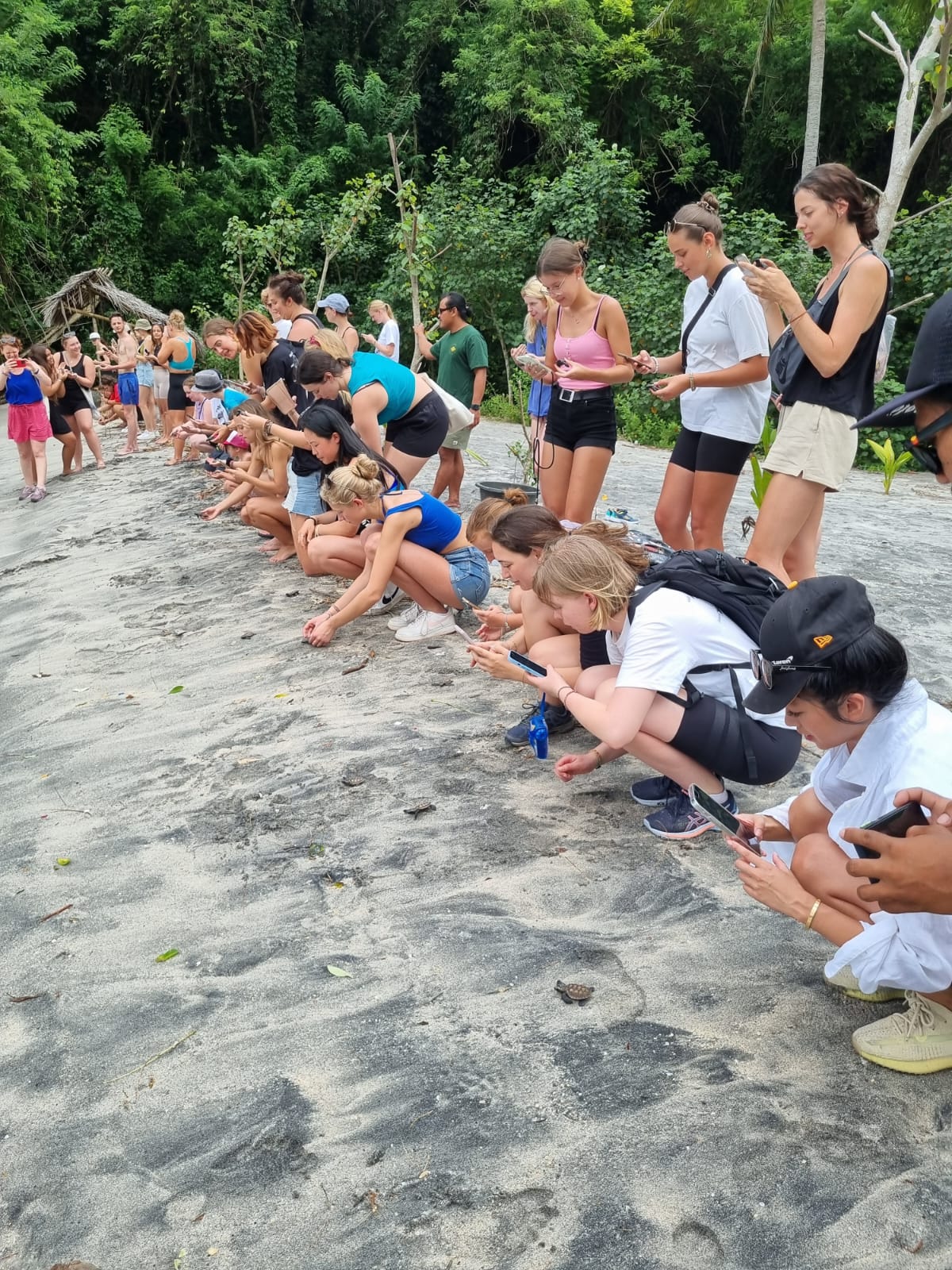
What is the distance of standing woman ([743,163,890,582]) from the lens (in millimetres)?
3146

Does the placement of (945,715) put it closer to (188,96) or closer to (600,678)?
(600,678)

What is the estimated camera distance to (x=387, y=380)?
518 cm

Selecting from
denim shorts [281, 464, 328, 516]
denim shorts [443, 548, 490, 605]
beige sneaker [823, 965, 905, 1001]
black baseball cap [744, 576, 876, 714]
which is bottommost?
beige sneaker [823, 965, 905, 1001]

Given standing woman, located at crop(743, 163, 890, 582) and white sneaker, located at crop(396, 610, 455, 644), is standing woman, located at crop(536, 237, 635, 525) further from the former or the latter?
standing woman, located at crop(743, 163, 890, 582)

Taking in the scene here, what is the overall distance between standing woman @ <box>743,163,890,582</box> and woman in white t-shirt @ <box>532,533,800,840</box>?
0.71 meters

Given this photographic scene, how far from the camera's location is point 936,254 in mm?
11688

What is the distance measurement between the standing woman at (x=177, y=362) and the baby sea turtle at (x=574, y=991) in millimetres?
9220

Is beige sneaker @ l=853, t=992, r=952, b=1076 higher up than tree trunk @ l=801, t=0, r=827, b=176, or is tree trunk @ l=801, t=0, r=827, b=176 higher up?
tree trunk @ l=801, t=0, r=827, b=176

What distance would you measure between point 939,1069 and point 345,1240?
1.17m

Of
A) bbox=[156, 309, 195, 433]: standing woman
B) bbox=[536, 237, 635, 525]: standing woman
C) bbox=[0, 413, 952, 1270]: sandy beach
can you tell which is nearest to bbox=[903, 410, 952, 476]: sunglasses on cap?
bbox=[0, 413, 952, 1270]: sandy beach

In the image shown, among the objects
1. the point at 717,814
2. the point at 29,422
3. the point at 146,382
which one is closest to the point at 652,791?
the point at 717,814

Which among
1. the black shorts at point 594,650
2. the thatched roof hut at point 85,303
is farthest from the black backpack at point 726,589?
the thatched roof hut at point 85,303

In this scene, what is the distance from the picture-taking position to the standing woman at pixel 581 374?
437 centimetres

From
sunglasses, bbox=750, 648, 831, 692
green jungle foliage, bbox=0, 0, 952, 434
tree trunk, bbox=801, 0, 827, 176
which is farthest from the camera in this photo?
green jungle foliage, bbox=0, 0, 952, 434
